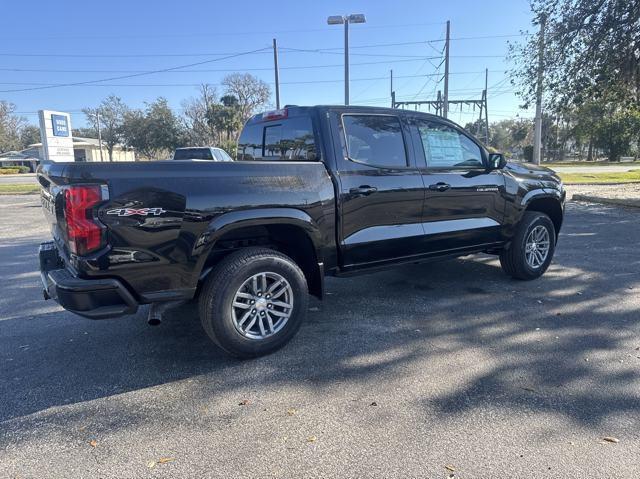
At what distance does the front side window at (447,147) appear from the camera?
4.61 meters

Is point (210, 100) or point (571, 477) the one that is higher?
point (210, 100)

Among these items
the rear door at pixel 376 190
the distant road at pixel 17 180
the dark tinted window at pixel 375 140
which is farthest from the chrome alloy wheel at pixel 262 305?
the distant road at pixel 17 180

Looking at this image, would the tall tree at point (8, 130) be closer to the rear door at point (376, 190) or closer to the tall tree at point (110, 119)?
the tall tree at point (110, 119)

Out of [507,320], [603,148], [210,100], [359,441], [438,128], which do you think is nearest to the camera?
[359,441]

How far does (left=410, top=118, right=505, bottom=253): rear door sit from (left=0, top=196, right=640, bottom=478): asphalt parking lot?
0.71 meters

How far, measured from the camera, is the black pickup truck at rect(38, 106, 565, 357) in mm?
2938

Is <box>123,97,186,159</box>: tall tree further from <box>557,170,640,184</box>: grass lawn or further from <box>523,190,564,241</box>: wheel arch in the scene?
<box>523,190,564,241</box>: wheel arch

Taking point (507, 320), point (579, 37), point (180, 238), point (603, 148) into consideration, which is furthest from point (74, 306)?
point (603, 148)

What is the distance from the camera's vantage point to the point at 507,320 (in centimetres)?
434

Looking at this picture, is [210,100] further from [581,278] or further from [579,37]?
[581,278]

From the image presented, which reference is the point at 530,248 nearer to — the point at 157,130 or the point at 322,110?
the point at 322,110

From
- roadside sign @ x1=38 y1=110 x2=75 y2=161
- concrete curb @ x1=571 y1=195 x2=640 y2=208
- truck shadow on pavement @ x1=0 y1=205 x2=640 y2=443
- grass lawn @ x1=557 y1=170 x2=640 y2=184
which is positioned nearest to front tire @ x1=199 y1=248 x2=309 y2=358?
truck shadow on pavement @ x1=0 y1=205 x2=640 y2=443

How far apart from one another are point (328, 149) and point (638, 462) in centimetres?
292

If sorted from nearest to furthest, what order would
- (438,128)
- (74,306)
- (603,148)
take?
(74,306) < (438,128) < (603,148)
